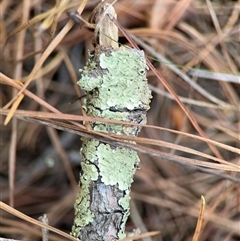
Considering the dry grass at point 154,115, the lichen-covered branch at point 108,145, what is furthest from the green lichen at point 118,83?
the dry grass at point 154,115

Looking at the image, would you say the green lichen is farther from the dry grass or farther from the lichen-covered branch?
the dry grass

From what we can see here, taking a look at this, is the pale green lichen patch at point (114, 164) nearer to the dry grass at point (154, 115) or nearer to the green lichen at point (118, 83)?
the green lichen at point (118, 83)

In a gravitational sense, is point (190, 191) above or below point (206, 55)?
below

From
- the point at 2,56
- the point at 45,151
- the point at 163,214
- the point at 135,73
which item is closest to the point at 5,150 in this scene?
the point at 45,151

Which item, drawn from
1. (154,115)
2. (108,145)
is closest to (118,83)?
(108,145)

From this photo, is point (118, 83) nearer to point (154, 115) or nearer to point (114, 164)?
point (114, 164)

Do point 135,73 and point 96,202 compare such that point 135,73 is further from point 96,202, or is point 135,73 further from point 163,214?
point 163,214

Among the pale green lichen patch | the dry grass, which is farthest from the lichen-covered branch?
the dry grass
